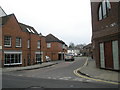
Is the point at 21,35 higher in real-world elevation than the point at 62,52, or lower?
higher

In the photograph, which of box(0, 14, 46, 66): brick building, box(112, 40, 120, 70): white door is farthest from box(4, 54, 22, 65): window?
box(112, 40, 120, 70): white door

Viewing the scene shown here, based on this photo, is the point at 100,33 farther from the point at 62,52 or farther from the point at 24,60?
the point at 62,52

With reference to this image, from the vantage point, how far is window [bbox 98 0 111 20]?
16.5 meters

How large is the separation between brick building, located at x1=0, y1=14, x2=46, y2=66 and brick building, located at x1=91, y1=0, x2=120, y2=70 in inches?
505

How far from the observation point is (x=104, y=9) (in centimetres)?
1742

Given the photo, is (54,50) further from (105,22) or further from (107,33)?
(107,33)

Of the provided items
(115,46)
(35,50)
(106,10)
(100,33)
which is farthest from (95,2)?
(35,50)

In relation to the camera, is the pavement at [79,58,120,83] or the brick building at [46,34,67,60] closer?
the pavement at [79,58,120,83]

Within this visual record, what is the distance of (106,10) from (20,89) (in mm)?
12558

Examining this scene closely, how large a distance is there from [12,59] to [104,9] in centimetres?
1545

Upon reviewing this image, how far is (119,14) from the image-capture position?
14.3 m

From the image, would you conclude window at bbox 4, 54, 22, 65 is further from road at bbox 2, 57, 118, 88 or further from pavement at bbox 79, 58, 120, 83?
pavement at bbox 79, 58, 120, 83

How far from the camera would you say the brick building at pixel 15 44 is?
77.9ft

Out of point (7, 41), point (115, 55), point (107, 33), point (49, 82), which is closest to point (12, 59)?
point (7, 41)
